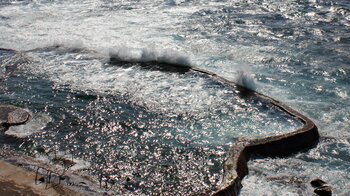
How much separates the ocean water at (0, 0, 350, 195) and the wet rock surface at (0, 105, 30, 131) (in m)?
0.37

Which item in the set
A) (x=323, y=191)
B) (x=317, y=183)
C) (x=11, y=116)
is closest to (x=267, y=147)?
(x=317, y=183)

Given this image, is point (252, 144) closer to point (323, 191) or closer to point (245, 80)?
point (323, 191)

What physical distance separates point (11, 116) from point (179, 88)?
6.43 metres

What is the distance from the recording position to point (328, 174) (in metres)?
14.1

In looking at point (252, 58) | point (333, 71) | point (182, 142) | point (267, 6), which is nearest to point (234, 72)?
point (252, 58)

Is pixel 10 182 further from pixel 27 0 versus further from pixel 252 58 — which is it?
pixel 27 0

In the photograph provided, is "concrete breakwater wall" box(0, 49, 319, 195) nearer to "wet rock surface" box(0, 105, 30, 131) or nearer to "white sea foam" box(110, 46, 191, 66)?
"wet rock surface" box(0, 105, 30, 131)

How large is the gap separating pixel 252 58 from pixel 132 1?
1501 cm

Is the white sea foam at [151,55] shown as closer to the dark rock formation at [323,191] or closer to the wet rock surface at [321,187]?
the wet rock surface at [321,187]

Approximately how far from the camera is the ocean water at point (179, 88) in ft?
47.7

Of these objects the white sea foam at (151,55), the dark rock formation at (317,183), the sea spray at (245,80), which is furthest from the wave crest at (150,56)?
the dark rock formation at (317,183)

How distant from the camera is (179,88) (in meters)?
19.9

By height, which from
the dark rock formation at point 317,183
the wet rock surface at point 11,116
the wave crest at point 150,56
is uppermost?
the wave crest at point 150,56

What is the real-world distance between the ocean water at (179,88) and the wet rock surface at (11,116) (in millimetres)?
371
